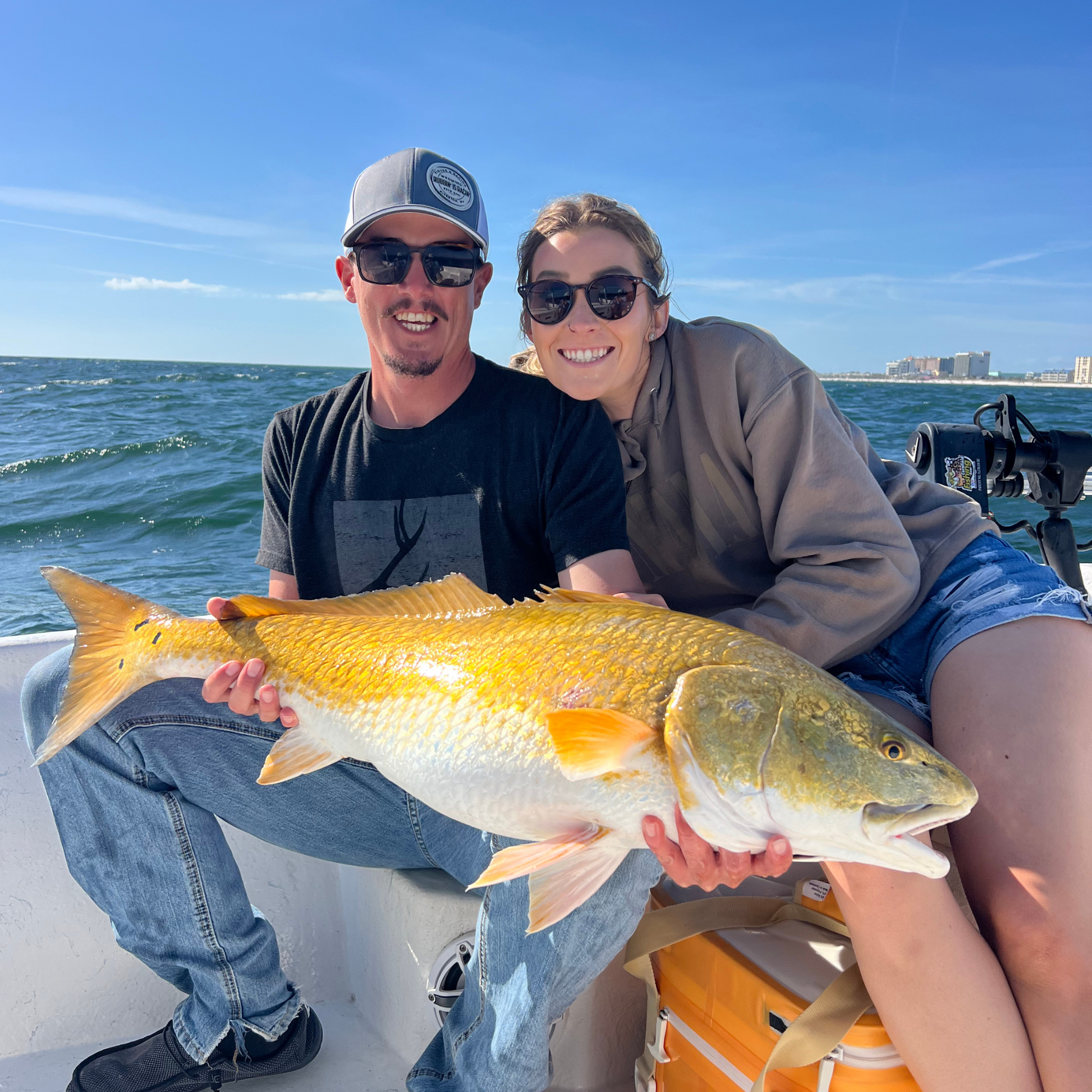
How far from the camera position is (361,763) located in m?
2.41

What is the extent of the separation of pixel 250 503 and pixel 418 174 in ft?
42.3

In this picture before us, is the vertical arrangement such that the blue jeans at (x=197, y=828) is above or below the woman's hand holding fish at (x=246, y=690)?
below

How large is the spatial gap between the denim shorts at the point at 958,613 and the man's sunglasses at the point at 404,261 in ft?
5.81

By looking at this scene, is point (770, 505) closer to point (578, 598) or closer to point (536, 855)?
point (578, 598)

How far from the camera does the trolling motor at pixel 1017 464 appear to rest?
3.76 meters

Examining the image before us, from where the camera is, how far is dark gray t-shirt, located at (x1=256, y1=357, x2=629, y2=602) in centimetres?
283

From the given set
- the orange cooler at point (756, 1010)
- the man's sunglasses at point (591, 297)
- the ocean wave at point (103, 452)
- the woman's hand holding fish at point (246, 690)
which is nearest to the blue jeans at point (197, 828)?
the woman's hand holding fish at point (246, 690)

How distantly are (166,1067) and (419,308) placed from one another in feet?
7.66

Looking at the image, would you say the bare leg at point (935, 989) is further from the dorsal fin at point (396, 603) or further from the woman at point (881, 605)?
the dorsal fin at point (396, 603)

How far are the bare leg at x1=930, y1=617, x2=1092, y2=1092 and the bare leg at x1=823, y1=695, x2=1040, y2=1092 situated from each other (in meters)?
0.08

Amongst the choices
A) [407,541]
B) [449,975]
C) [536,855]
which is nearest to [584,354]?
[407,541]

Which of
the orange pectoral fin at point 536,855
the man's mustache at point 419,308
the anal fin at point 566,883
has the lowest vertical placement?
the anal fin at point 566,883

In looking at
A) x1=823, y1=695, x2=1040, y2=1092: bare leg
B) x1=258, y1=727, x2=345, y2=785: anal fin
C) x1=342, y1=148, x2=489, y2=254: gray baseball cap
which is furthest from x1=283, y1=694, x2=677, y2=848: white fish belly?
x1=342, y1=148, x2=489, y2=254: gray baseball cap

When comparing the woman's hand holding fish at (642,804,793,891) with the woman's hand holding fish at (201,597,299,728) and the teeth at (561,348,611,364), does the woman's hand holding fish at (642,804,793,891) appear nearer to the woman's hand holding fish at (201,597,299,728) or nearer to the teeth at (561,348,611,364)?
the woman's hand holding fish at (201,597,299,728)
